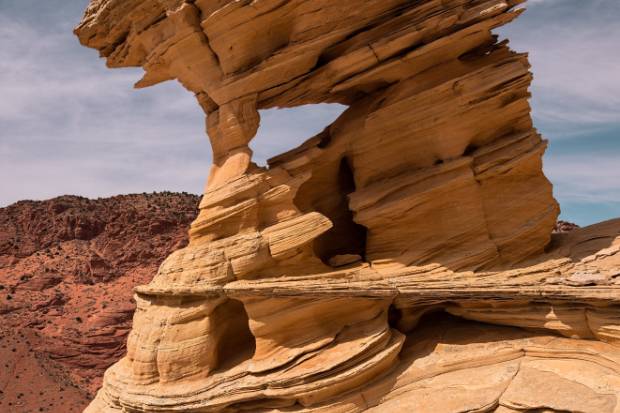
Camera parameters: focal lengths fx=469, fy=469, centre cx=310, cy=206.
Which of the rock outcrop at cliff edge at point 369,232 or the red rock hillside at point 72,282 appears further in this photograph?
the red rock hillside at point 72,282

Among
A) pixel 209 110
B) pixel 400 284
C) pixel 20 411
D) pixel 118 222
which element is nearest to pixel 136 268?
pixel 118 222

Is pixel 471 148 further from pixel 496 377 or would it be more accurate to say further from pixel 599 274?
pixel 496 377

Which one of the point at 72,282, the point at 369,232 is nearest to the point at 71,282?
the point at 72,282

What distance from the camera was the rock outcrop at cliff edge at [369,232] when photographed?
10.2 metres

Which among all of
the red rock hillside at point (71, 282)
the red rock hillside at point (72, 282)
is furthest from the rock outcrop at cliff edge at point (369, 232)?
the red rock hillside at point (71, 282)

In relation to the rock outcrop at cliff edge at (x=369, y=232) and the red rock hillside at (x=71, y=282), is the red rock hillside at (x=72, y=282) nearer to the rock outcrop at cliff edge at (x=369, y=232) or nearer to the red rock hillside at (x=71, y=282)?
the red rock hillside at (x=71, y=282)

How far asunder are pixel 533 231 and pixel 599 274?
8.20 ft

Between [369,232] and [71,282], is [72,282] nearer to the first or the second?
[71,282]

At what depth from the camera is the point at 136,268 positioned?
A: 156 ft

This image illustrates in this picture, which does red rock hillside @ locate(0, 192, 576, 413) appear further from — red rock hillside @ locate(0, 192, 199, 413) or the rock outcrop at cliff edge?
the rock outcrop at cliff edge

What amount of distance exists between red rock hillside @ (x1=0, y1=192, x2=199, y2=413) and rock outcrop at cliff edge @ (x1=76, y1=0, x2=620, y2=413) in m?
26.3

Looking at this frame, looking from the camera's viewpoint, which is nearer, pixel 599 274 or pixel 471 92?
pixel 599 274

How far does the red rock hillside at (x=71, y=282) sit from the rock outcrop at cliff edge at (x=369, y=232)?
2630 centimetres

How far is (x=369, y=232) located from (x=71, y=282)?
4175 cm
